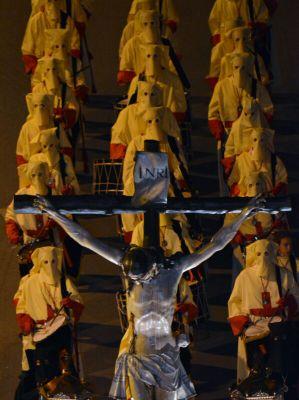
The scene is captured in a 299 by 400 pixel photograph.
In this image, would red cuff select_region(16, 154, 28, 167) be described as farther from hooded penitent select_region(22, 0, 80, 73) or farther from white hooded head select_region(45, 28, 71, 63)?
hooded penitent select_region(22, 0, 80, 73)

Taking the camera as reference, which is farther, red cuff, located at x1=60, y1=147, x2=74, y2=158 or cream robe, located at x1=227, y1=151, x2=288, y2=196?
red cuff, located at x1=60, y1=147, x2=74, y2=158

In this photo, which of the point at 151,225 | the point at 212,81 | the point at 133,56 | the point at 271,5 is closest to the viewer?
the point at 151,225

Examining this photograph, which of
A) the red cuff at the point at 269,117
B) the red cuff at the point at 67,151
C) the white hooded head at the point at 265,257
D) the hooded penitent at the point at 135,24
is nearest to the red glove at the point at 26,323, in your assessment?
the white hooded head at the point at 265,257

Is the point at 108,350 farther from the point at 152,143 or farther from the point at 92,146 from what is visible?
the point at 152,143

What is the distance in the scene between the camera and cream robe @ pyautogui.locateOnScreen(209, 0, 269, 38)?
836 inches

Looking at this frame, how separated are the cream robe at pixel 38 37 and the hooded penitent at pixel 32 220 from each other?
3.62 metres

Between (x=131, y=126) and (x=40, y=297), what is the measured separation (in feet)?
10.6

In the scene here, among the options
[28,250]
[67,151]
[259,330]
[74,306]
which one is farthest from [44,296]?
[67,151]

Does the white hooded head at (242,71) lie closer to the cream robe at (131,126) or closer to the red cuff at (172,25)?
the cream robe at (131,126)

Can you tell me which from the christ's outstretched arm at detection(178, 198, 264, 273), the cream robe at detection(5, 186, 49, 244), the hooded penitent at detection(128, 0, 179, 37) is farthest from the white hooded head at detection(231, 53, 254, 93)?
the christ's outstretched arm at detection(178, 198, 264, 273)

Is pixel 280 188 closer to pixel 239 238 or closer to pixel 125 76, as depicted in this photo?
pixel 239 238

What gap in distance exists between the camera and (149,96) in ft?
60.9

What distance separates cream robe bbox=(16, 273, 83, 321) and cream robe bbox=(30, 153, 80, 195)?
1.63 m

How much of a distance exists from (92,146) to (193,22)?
10.9 feet
